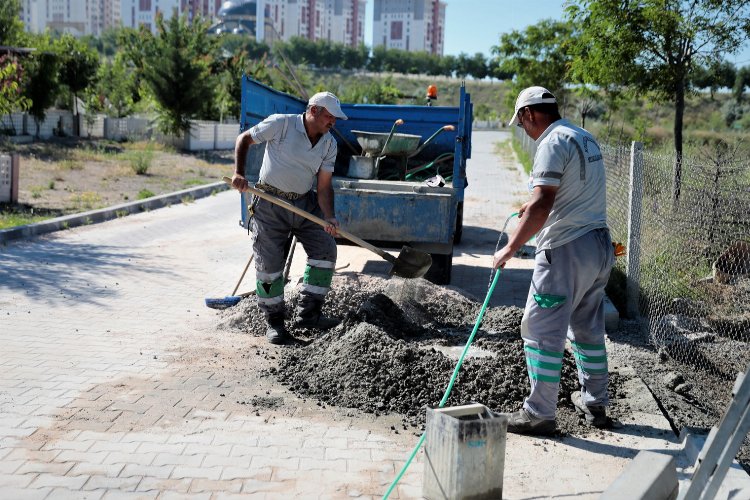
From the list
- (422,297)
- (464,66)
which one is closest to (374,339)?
(422,297)

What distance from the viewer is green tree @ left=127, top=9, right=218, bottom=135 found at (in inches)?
1017

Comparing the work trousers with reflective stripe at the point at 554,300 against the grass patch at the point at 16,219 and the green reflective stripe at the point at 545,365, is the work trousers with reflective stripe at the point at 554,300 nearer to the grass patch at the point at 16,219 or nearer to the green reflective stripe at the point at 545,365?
the green reflective stripe at the point at 545,365

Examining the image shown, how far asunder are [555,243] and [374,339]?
158 cm

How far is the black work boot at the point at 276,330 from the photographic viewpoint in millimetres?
5973

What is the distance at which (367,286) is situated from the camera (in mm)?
7316

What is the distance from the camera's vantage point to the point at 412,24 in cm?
17912

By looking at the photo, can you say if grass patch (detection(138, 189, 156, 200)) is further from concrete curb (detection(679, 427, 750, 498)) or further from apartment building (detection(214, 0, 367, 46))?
apartment building (detection(214, 0, 367, 46))

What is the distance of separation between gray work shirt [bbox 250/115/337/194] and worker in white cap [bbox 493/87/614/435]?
2.14 m

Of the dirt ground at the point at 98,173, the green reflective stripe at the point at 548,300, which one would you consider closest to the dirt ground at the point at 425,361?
the green reflective stripe at the point at 548,300

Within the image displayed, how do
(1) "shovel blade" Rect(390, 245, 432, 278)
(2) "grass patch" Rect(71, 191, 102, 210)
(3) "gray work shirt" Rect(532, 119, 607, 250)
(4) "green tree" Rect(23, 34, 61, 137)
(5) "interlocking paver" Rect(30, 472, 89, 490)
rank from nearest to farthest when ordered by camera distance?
(5) "interlocking paver" Rect(30, 472, 89, 490), (3) "gray work shirt" Rect(532, 119, 607, 250), (1) "shovel blade" Rect(390, 245, 432, 278), (2) "grass patch" Rect(71, 191, 102, 210), (4) "green tree" Rect(23, 34, 61, 137)

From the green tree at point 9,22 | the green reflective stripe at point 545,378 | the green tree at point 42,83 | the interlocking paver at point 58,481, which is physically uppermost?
the green tree at point 9,22

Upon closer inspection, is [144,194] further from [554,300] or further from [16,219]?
[554,300]

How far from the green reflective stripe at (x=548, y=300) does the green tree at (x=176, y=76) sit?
23578mm

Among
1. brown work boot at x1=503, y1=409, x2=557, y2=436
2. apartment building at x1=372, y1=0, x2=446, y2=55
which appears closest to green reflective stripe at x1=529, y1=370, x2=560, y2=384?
brown work boot at x1=503, y1=409, x2=557, y2=436
